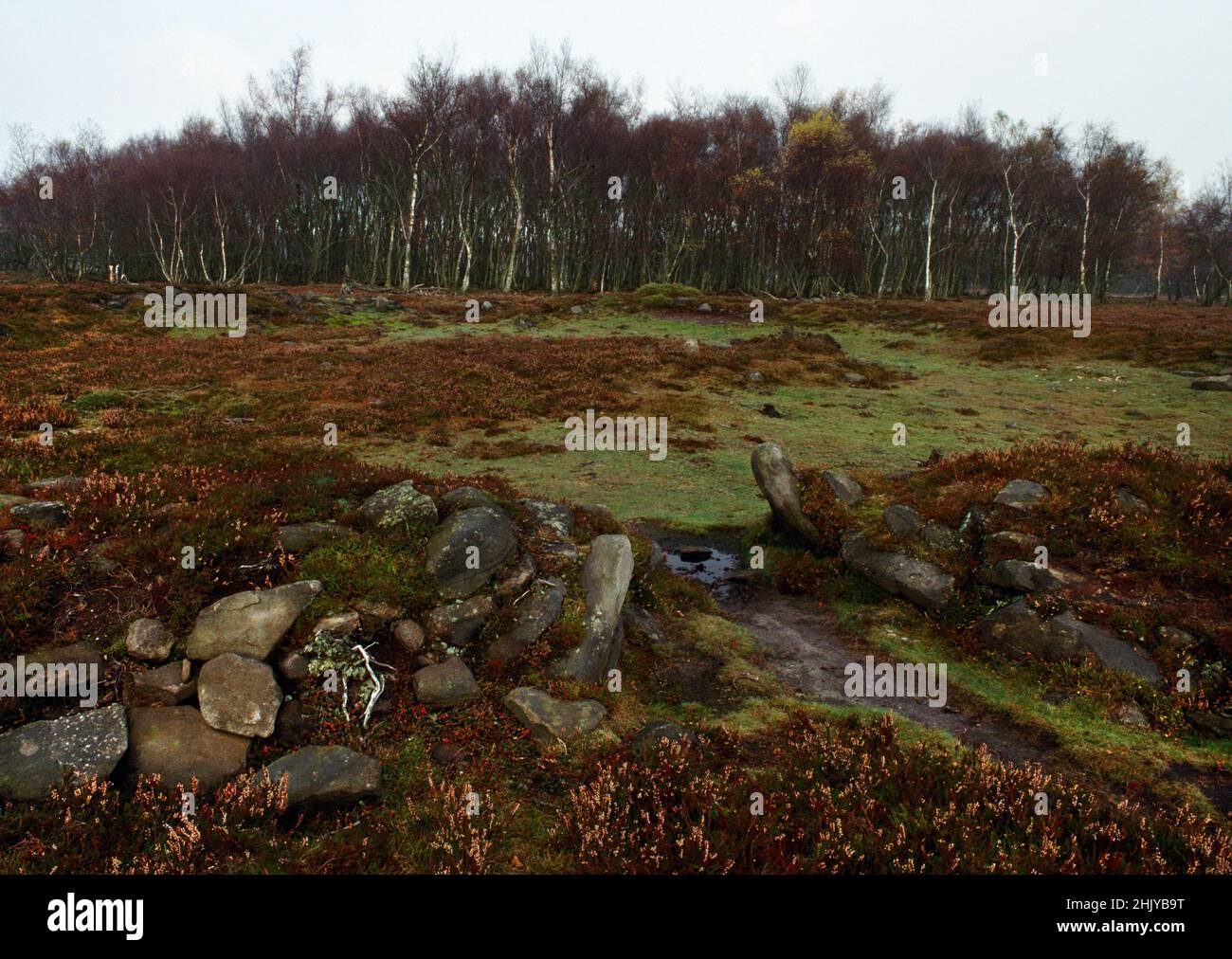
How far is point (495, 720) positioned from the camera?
21.6ft

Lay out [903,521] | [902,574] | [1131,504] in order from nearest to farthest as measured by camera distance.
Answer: [1131,504] → [902,574] → [903,521]

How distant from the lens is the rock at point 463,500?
8859 millimetres

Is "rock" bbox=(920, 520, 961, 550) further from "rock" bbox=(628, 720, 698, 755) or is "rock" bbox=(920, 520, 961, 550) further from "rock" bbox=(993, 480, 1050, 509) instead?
"rock" bbox=(628, 720, 698, 755)

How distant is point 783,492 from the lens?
12578 millimetres

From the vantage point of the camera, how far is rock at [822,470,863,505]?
41.9 feet

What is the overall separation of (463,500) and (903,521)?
7448 millimetres

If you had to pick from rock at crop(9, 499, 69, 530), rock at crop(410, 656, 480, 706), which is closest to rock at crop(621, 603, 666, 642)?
rock at crop(410, 656, 480, 706)

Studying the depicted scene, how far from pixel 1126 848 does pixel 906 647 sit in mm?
4457

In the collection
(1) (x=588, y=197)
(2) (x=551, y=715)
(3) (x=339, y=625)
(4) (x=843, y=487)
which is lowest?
(2) (x=551, y=715)

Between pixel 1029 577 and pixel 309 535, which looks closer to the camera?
pixel 309 535

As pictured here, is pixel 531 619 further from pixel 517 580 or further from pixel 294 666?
pixel 294 666

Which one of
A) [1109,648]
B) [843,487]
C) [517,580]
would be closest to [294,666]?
[517,580]

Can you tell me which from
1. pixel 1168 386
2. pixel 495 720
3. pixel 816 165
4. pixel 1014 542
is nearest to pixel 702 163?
pixel 816 165
